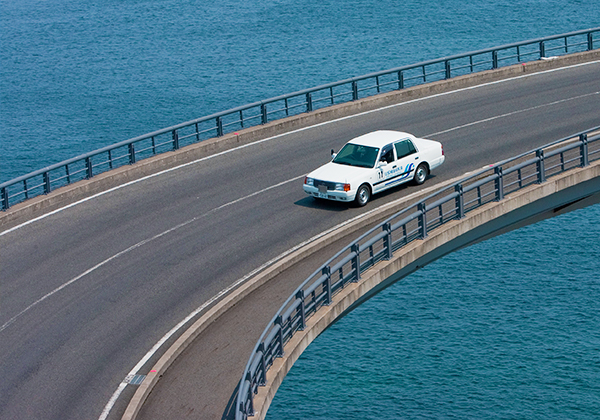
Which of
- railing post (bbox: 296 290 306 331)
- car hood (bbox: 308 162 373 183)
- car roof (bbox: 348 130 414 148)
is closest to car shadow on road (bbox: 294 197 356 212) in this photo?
car hood (bbox: 308 162 373 183)

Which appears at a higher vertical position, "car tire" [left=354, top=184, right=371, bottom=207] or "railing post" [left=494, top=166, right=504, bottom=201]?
Answer: "railing post" [left=494, top=166, right=504, bottom=201]

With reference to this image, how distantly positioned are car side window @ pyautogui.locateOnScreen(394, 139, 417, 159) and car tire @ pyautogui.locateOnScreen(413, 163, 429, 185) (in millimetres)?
572

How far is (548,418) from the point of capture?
38438mm

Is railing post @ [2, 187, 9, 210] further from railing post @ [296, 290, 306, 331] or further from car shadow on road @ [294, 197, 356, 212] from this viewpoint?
railing post @ [296, 290, 306, 331]

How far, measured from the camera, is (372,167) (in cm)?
2544

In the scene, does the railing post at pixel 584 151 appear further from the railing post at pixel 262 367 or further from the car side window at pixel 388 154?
the railing post at pixel 262 367

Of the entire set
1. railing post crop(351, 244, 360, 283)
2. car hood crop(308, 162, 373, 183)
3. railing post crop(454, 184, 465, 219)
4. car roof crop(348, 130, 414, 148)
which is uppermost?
car roof crop(348, 130, 414, 148)

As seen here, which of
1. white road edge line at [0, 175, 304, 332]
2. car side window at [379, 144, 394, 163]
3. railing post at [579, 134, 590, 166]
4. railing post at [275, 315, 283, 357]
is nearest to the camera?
railing post at [275, 315, 283, 357]

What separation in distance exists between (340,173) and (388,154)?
1.71 m

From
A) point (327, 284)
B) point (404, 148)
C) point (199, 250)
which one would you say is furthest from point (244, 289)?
point (404, 148)

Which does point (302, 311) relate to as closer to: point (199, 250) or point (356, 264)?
point (356, 264)

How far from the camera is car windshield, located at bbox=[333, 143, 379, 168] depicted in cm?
2564

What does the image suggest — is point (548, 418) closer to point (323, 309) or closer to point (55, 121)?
point (323, 309)

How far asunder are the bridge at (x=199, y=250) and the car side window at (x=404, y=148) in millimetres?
1142
